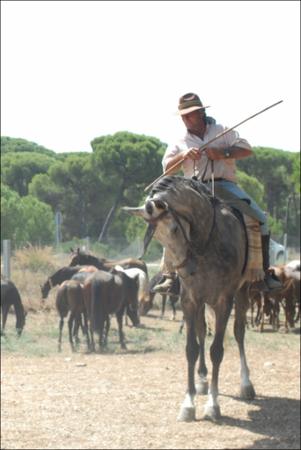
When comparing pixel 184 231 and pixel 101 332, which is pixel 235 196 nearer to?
pixel 184 231

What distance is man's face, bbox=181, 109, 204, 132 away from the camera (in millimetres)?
2666

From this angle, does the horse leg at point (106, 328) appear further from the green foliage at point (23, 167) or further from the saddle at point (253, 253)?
the saddle at point (253, 253)

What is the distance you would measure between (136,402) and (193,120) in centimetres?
1459

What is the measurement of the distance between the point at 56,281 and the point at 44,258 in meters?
0.92

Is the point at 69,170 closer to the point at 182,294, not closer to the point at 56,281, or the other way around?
the point at 182,294

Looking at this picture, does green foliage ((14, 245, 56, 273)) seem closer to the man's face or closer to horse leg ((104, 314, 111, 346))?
horse leg ((104, 314, 111, 346))

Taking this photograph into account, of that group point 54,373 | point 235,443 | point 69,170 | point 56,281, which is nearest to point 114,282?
point 54,373

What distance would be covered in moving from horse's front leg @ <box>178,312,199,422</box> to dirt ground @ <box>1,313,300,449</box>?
832 cm

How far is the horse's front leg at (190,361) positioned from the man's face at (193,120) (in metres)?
0.71

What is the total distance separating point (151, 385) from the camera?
18359 mm

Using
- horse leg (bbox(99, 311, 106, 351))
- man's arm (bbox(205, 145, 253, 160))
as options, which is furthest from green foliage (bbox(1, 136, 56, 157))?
horse leg (bbox(99, 311, 106, 351))

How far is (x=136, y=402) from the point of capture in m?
16.8

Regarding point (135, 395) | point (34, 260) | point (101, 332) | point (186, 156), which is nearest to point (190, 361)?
point (186, 156)

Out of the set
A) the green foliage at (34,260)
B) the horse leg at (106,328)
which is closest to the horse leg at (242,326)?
the horse leg at (106,328)
